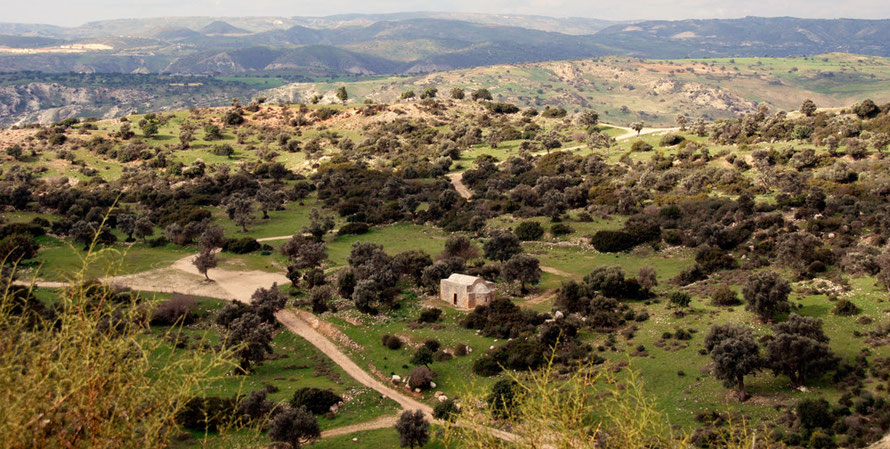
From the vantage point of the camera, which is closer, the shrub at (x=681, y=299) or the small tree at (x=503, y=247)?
the shrub at (x=681, y=299)

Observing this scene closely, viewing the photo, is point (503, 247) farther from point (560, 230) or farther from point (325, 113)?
point (325, 113)

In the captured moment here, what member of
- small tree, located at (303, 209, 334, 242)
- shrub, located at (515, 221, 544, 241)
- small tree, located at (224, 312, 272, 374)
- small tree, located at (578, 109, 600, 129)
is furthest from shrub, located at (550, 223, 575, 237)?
small tree, located at (578, 109, 600, 129)

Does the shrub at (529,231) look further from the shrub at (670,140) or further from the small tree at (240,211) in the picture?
the shrub at (670,140)

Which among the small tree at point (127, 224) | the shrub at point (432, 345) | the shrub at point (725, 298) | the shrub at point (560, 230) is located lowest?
the shrub at point (432, 345)

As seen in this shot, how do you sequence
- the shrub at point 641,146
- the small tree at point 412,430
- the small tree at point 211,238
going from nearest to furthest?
the small tree at point 412,430 → the small tree at point 211,238 → the shrub at point 641,146

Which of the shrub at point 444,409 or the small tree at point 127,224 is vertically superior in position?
the small tree at point 127,224

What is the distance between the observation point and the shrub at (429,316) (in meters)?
47.5

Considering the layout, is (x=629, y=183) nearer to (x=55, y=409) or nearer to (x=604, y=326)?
(x=604, y=326)

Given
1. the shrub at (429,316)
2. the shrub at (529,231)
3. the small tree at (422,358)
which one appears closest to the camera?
the small tree at (422,358)

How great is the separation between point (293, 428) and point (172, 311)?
2220cm

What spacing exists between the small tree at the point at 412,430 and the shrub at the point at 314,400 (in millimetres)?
6479

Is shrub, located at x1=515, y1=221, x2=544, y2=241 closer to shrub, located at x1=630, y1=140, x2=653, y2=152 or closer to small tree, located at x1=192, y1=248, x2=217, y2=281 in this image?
small tree, located at x1=192, y1=248, x2=217, y2=281

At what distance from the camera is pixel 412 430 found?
99.8 feet

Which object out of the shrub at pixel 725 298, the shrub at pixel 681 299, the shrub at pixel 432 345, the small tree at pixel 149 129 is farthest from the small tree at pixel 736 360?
the small tree at pixel 149 129
